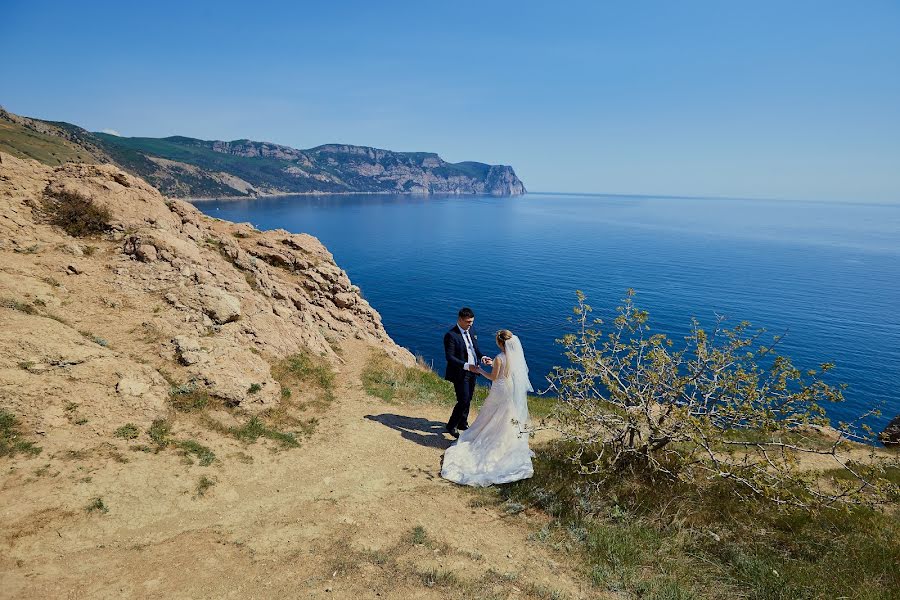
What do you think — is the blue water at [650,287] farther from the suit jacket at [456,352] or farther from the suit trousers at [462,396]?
the suit jacket at [456,352]

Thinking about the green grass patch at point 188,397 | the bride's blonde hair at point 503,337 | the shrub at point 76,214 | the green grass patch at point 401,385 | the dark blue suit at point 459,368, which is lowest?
the green grass patch at point 401,385

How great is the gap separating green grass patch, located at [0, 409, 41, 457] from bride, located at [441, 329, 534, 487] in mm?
9050

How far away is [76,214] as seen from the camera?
55.7 feet

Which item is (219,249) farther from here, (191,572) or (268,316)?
(191,572)

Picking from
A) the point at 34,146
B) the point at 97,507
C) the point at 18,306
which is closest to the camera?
the point at 97,507

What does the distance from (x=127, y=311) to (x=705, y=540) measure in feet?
58.5

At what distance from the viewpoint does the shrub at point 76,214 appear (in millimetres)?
16688

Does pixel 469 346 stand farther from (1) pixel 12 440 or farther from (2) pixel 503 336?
(1) pixel 12 440

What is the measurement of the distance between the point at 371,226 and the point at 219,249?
436 feet

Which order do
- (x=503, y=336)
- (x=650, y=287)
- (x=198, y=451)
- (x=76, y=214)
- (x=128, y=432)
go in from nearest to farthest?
(x=128, y=432)
(x=198, y=451)
(x=503, y=336)
(x=76, y=214)
(x=650, y=287)

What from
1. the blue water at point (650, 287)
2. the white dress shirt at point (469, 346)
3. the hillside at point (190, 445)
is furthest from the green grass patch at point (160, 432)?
the blue water at point (650, 287)

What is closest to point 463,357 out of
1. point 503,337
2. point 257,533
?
point 503,337

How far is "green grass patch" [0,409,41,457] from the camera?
8305 millimetres

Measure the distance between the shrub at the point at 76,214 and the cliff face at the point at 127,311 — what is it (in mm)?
118
